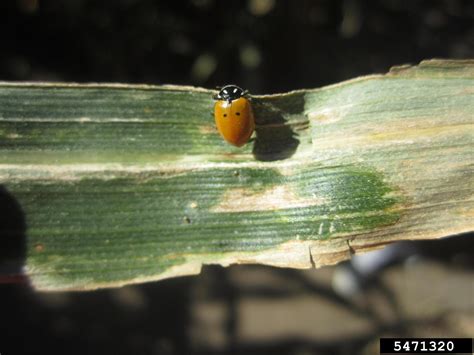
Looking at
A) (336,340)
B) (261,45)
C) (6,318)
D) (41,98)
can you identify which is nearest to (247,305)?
(336,340)

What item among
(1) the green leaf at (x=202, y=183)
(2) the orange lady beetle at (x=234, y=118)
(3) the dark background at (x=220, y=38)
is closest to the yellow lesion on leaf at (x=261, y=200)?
(1) the green leaf at (x=202, y=183)

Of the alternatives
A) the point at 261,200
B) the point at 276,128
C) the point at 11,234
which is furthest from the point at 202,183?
the point at 11,234

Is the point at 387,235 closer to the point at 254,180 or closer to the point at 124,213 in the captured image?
the point at 254,180

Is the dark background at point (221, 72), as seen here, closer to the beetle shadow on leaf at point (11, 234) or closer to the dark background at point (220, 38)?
the dark background at point (220, 38)

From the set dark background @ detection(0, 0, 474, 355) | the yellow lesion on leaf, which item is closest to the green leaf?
the yellow lesion on leaf

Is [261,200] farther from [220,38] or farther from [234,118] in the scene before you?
[220,38]

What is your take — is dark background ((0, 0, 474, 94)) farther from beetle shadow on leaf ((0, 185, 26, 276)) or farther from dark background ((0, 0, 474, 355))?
beetle shadow on leaf ((0, 185, 26, 276))
